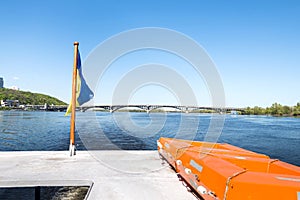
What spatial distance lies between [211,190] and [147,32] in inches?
319

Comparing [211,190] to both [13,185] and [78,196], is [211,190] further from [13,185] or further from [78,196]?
[13,185]

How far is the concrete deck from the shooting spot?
4086 mm

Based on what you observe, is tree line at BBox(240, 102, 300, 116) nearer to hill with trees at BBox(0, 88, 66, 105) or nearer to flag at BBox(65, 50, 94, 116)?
flag at BBox(65, 50, 94, 116)

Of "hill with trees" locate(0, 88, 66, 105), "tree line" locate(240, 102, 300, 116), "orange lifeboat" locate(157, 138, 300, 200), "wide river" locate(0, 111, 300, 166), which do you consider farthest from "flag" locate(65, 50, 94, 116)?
"hill with trees" locate(0, 88, 66, 105)

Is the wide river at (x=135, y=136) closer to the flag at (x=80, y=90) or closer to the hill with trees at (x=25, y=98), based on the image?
the flag at (x=80, y=90)

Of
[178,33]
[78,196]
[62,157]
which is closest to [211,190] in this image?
[78,196]

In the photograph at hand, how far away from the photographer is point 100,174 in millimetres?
5133

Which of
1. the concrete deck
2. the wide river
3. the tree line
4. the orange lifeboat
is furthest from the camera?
the tree line

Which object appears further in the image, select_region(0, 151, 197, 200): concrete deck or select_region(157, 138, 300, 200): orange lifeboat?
select_region(0, 151, 197, 200): concrete deck

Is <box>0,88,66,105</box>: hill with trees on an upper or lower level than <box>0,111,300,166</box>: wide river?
upper

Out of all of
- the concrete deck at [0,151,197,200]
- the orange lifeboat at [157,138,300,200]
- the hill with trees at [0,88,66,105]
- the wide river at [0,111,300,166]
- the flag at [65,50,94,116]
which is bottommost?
the wide river at [0,111,300,166]

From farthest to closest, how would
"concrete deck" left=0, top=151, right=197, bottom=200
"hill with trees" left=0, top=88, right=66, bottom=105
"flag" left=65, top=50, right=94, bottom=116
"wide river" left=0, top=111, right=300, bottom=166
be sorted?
"hill with trees" left=0, top=88, right=66, bottom=105 → "wide river" left=0, top=111, right=300, bottom=166 → "flag" left=65, top=50, right=94, bottom=116 → "concrete deck" left=0, top=151, right=197, bottom=200

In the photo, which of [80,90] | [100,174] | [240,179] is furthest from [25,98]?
[240,179]

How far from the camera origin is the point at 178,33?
31.4 ft
